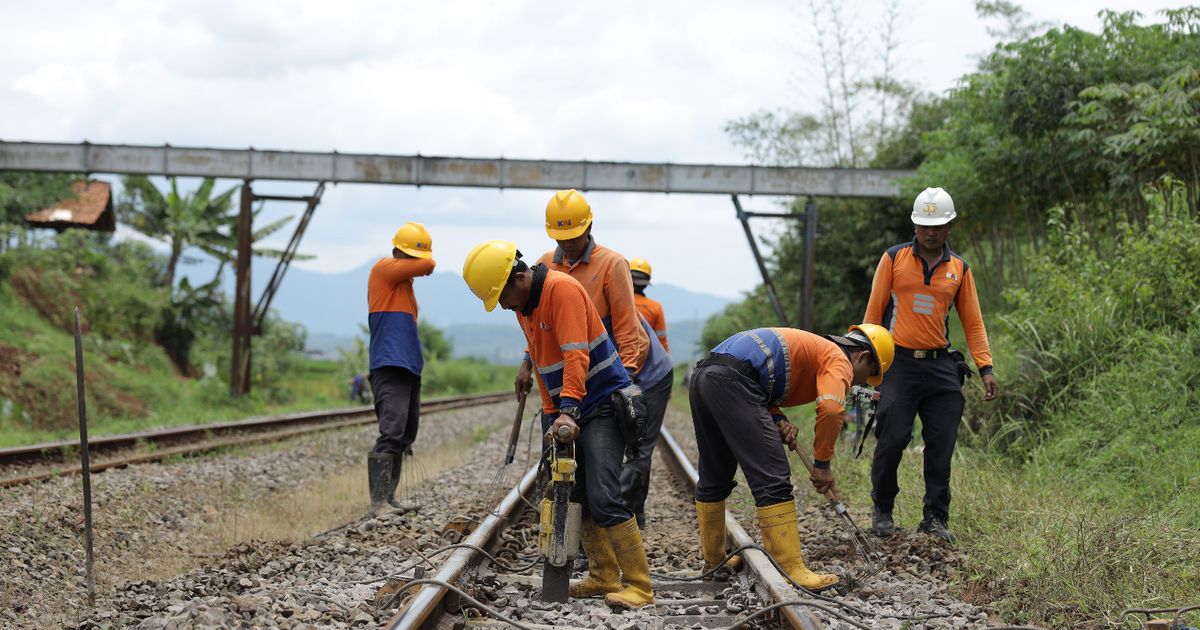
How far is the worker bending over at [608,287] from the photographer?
6.12 m

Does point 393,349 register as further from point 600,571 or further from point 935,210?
point 935,210

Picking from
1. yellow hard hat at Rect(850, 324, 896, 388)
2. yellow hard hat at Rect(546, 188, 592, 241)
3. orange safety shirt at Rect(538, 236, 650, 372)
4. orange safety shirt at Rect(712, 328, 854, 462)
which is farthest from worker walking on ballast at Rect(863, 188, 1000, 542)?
yellow hard hat at Rect(546, 188, 592, 241)

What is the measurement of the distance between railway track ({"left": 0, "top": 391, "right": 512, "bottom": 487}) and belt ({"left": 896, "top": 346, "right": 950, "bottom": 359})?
6.86 metres

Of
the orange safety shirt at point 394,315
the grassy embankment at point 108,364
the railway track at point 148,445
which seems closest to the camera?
the orange safety shirt at point 394,315

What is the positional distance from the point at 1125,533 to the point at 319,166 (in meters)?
18.3

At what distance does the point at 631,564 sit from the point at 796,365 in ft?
4.19

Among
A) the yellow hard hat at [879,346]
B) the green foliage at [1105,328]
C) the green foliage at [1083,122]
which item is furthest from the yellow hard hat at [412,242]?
the green foliage at [1083,122]

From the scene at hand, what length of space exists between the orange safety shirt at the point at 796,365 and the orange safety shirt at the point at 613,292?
2.22 ft

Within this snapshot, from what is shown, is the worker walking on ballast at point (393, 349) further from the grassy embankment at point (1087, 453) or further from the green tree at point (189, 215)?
the green tree at point (189, 215)

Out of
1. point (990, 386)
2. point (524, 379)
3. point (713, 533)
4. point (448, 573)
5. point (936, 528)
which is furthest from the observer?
point (990, 386)

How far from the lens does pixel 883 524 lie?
22.0 feet

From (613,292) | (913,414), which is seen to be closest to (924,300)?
(913,414)

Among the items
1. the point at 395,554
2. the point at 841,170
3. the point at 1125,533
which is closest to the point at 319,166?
the point at 841,170

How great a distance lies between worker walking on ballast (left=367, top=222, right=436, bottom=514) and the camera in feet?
25.6
